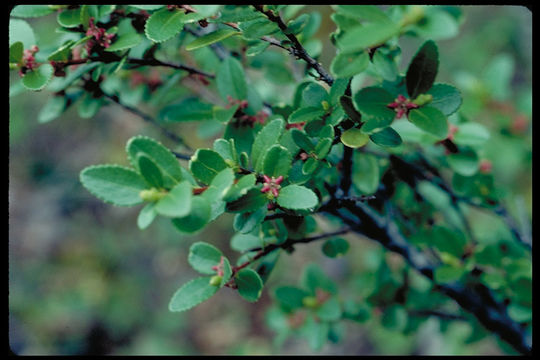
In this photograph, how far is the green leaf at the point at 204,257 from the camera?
0.71 meters

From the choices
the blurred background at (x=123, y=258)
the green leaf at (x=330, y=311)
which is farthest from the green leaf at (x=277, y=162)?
the blurred background at (x=123, y=258)

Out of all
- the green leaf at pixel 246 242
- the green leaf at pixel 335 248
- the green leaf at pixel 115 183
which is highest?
the green leaf at pixel 115 183

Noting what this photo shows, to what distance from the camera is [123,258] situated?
2799 mm

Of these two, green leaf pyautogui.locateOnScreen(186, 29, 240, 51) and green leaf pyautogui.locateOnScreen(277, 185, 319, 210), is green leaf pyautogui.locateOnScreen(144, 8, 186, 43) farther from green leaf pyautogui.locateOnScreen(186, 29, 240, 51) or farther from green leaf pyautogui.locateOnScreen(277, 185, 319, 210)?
green leaf pyautogui.locateOnScreen(277, 185, 319, 210)

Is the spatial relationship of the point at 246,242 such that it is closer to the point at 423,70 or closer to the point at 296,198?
the point at 296,198

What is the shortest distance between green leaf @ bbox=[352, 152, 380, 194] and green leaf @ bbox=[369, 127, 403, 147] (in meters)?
0.28

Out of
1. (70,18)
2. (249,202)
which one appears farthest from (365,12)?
(70,18)

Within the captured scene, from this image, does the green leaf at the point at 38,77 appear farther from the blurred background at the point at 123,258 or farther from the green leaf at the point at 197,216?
the blurred background at the point at 123,258

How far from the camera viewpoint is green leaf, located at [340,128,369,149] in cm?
59

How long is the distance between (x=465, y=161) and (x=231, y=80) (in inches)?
20.4

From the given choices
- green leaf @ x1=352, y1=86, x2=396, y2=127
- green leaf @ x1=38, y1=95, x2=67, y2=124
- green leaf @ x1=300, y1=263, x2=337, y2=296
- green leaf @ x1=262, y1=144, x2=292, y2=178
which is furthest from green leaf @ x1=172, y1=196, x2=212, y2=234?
green leaf @ x1=300, y1=263, x2=337, y2=296

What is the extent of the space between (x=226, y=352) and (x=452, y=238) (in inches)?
79.9

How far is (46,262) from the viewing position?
2.77 metres

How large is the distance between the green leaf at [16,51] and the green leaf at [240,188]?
448 mm
